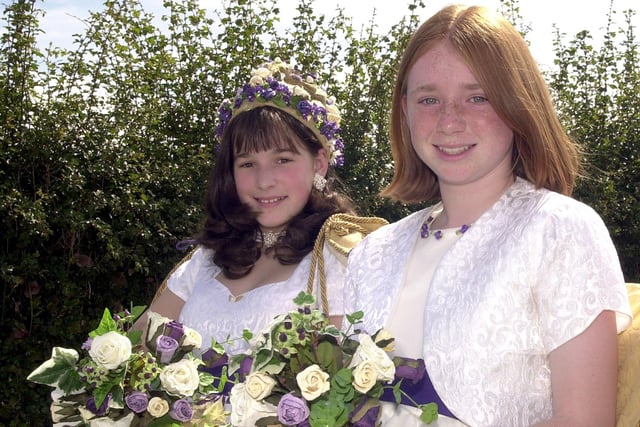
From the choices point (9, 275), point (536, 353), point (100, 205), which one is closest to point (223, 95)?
point (100, 205)

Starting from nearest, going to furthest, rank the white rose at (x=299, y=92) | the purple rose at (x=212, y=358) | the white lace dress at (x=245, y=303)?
the purple rose at (x=212, y=358) → the white lace dress at (x=245, y=303) → the white rose at (x=299, y=92)

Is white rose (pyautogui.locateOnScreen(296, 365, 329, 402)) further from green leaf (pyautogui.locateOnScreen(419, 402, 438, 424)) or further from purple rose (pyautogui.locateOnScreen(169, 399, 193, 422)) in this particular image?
purple rose (pyautogui.locateOnScreen(169, 399, 193, 422))

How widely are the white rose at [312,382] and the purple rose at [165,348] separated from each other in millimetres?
536

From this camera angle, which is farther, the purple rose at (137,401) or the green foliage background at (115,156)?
the green foliage background at (115,156)

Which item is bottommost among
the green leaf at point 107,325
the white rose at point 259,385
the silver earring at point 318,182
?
the white rose at point 259,385

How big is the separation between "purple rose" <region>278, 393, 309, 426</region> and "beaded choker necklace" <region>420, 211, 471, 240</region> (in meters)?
0.66

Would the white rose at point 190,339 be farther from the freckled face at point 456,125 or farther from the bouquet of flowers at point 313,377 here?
the freckled face at point 456,125

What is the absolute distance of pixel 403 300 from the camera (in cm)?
217

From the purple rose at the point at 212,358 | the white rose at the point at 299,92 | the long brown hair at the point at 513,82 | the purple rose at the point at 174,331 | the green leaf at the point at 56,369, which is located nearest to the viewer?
the long brown hair at the point at 513,82

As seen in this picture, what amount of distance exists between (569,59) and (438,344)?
4.66m

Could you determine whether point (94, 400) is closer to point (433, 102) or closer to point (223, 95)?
point (433, 102)

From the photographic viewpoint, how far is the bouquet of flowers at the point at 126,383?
6.90 feet

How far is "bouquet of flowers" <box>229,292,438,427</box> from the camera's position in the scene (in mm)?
1792

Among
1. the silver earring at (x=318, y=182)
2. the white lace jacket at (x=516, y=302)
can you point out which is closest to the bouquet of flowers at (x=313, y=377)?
the white lace jacket at (x=516, y=302)
